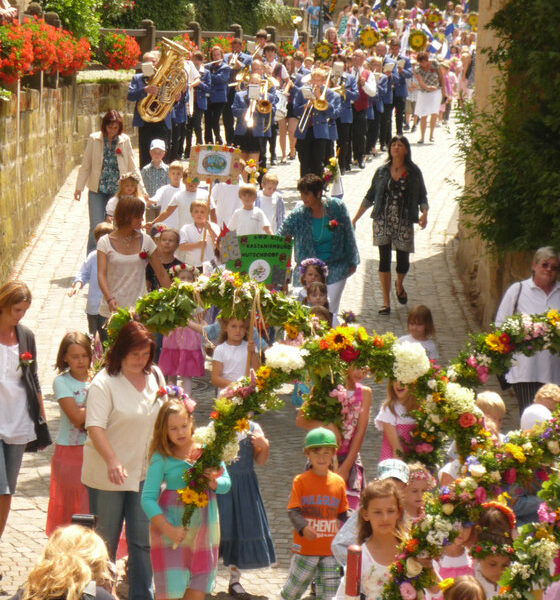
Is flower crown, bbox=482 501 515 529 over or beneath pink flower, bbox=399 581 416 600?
over

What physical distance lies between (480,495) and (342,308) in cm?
802

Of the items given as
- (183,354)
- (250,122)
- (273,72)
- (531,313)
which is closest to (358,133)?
(273,72)

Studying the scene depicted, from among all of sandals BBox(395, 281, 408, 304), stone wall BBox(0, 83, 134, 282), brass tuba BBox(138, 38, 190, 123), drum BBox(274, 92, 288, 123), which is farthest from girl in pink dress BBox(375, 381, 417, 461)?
drum BBox(274, 92, 288, 123)

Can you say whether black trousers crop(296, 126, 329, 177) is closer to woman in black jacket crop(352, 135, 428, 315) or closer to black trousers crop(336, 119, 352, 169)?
black trousers crop(336, 119, 352, 169)

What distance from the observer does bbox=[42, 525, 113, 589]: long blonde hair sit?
4320mm

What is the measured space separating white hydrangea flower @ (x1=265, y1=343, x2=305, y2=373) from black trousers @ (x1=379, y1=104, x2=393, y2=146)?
19470 mm

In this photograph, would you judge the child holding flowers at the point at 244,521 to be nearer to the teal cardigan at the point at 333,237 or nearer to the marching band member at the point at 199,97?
the teal cardigan at the point at 333,237

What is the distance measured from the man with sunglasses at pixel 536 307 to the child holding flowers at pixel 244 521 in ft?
8.42

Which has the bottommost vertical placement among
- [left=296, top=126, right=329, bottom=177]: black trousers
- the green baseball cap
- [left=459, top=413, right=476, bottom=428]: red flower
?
[left=296, top=126, right=329, bottom=177]: black trousers

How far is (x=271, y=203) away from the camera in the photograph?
13.4m

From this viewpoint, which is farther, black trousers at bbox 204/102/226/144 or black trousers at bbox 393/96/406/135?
black trousers at bbox 393/96/406/135

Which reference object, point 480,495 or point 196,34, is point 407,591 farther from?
point 196,34

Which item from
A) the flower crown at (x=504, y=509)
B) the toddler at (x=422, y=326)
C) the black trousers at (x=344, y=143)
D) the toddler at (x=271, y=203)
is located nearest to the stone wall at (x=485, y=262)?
the toddler at (x=271, y=203)

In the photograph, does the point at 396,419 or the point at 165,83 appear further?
the point at 165,83
